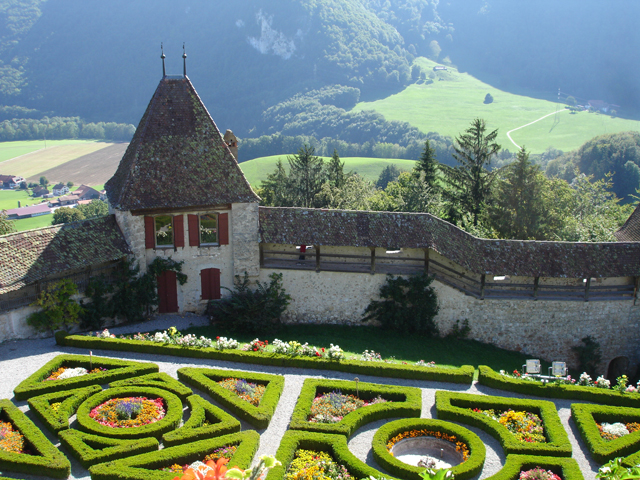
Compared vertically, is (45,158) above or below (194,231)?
above

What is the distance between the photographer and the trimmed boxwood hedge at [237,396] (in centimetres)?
1941

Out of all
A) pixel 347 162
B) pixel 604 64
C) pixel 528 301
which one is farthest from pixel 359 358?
pixel 604 64

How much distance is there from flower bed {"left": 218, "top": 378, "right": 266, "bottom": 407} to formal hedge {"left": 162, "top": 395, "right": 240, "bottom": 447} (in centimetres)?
131

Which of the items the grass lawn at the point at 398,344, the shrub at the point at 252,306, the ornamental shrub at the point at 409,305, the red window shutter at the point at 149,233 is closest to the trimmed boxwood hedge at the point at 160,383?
the grass lawn at the point at 398,344

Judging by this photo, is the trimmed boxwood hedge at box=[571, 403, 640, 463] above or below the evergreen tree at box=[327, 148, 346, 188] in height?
below

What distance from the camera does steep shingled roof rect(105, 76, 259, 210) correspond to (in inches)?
1073

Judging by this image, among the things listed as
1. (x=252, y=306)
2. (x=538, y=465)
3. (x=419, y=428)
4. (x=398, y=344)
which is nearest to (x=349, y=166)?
(x=252, y=306)

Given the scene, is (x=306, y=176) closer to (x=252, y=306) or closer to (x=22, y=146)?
(x=252, y=306)

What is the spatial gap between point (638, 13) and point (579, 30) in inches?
588

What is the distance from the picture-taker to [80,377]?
2120 cm

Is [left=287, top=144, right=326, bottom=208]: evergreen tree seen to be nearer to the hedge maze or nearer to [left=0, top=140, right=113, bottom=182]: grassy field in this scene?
the hedge maze

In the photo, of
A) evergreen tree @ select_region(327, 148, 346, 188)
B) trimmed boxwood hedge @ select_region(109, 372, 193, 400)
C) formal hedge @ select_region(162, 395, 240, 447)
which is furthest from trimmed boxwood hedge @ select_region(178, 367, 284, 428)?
evergreen tree @ select_region(327, 148, 346, 188)

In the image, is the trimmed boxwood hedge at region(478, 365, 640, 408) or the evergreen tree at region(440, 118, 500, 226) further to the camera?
the evergreen tree at region(440, 118, 500, 226)

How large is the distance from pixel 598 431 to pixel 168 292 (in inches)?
782
